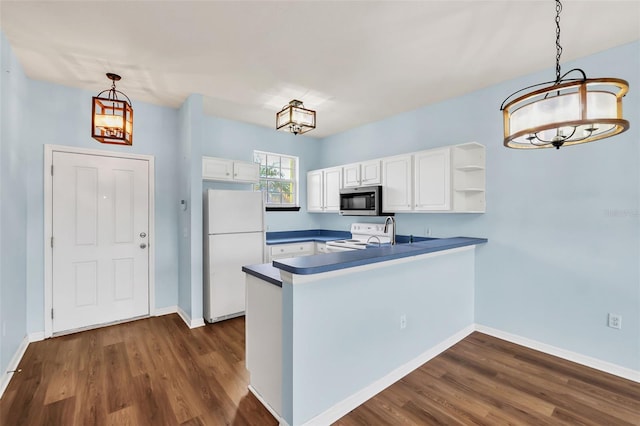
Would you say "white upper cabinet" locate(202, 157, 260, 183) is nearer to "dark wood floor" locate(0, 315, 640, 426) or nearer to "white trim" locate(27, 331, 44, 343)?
"dark wood floor" locate(0, 315, 640, 426)

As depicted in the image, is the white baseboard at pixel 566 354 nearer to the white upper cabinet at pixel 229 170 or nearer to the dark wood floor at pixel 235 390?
the dark wood floor at pixel 235 390

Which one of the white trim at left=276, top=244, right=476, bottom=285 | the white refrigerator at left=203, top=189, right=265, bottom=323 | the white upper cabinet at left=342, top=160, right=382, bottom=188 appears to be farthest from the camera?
the white upper cabinet at left=342, top=160, right=382, bottom=188

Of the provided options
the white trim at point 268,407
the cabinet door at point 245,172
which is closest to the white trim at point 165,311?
the cabinet door at point 245,172

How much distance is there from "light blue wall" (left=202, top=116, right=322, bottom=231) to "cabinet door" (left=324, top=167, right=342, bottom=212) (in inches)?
23.1

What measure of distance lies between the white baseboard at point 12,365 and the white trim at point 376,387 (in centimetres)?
239

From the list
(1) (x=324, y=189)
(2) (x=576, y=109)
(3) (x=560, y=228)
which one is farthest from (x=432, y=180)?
(2) (x=576, y=109)

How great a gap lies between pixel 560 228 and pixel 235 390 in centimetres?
327

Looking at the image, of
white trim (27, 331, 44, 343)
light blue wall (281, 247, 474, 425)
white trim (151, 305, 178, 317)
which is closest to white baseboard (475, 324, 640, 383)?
light blue wall (281, 247, 474, 425)

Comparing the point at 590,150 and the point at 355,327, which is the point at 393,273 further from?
the point at 590,150

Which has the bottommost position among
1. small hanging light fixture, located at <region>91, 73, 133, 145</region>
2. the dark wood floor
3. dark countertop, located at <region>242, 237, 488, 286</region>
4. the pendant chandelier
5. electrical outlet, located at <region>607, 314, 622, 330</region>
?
the dark wood floor

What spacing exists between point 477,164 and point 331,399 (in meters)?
2.88

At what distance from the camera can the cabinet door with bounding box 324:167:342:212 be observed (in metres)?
4.84

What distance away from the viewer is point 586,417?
79.9 inches

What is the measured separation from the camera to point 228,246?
3.81 m
